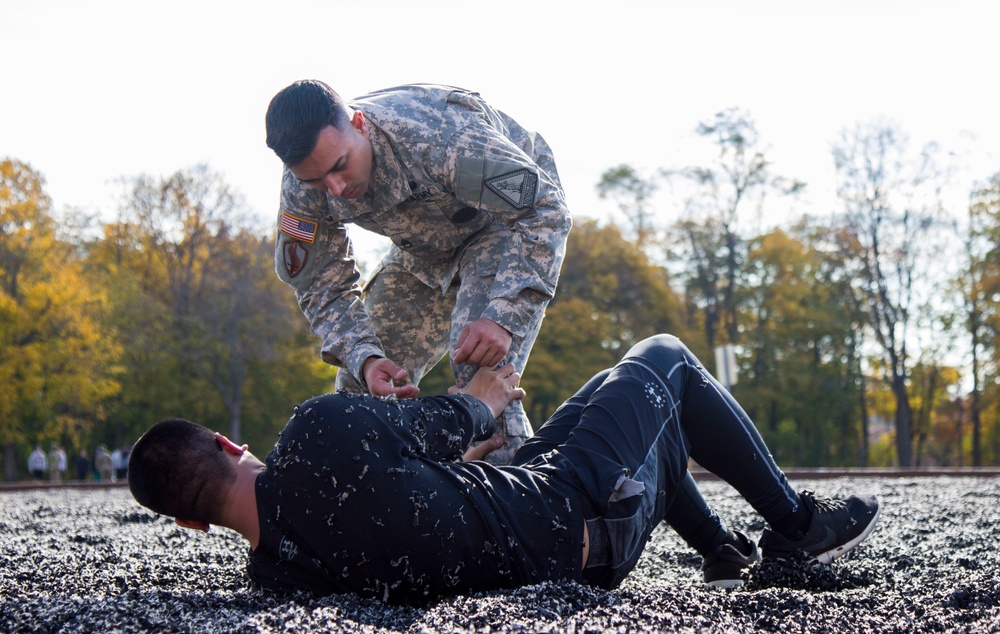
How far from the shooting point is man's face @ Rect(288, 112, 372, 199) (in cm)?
379

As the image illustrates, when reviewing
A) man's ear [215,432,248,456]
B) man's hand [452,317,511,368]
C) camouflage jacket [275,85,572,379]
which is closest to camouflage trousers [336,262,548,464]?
camouflage jacket [275,85,572,379]

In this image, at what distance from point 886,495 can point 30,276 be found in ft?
98.0

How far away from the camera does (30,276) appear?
103ft

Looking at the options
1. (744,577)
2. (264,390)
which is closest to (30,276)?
(264,390)

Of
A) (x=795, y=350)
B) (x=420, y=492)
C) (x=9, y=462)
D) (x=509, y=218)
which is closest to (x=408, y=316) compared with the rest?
(x=509, y=218)

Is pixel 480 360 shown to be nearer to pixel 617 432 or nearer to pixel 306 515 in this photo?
pixel 617 432

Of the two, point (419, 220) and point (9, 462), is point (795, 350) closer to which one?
point (9, 462)

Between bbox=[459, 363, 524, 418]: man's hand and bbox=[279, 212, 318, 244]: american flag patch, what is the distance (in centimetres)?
136

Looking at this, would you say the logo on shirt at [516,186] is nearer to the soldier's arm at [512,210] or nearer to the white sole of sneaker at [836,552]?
the soldier's arm at [512,210]

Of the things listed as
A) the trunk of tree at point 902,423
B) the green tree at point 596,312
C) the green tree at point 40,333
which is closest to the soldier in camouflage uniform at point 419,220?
the green tree at point 40,333

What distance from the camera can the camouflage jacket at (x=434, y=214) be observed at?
13.1 feet

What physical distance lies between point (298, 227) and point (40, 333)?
95.5 feet

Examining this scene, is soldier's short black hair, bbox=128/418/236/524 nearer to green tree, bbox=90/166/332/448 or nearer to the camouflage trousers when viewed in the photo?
the camouflage trousers

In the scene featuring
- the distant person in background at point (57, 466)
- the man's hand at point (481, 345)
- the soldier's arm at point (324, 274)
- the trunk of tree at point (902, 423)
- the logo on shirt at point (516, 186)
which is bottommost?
the distant person in background at point (57, 466)
